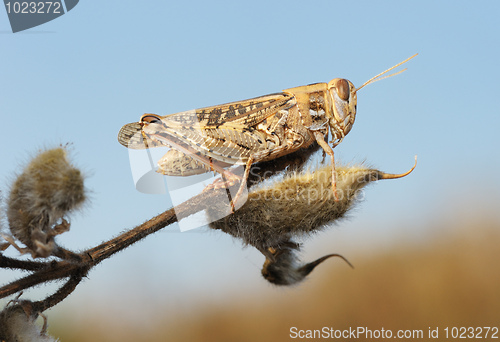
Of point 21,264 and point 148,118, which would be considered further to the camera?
point 148,118

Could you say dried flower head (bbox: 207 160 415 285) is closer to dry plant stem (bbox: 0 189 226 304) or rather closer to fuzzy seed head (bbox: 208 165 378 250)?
fuzzy seed head (bbox: 208 165 378 250)

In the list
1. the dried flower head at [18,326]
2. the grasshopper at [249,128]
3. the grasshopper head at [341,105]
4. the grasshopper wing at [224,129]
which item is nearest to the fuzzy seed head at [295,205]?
the grasshopper at [249,128]

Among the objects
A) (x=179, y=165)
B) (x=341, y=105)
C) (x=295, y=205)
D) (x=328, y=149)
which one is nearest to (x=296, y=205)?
(x=295, y=205)

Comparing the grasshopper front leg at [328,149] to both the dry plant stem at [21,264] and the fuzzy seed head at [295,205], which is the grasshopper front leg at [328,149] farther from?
the dry plant stem at [21,264]

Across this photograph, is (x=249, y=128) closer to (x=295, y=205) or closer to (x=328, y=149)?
(x=328, y=149)

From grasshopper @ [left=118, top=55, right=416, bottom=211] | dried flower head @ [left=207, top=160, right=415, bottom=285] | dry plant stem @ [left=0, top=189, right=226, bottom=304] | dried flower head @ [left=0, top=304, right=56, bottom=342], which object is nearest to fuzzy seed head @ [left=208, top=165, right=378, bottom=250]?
dried flower head @ [left=207, top=160, right=415, bottom=285]

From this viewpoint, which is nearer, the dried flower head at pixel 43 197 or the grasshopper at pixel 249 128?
the dried flower head at pixel 43 197
